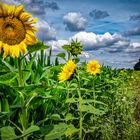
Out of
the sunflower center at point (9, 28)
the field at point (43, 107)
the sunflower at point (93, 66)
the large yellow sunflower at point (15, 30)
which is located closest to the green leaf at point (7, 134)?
the field at point (43, 107)

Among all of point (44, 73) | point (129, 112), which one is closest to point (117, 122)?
point (129, 112)

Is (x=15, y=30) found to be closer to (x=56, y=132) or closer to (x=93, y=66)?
(x=56, y=132)

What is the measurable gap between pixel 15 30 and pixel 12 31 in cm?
3

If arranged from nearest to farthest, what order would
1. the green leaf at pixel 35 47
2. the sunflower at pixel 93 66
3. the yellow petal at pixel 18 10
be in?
the green leaf at pixel 35 47
the yellow petal at pixel 18 10
the sunflower at pixel 93 66

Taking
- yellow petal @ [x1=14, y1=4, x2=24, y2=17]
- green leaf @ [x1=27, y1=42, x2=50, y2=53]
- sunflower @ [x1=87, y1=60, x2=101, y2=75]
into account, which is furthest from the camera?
sunflower @ [x1=87, y1=60, x2=101, y2=75]

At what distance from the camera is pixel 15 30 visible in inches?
96.9

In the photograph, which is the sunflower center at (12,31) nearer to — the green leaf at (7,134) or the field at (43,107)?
the field at (43,107)

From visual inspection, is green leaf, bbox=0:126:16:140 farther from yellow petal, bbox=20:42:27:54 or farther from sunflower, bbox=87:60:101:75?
sunflower, bbox=87:60:101:75

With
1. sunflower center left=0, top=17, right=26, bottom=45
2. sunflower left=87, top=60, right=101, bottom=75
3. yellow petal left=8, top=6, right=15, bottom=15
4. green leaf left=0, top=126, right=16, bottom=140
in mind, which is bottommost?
green leaf left=0, top=126, right=16, bottom=140

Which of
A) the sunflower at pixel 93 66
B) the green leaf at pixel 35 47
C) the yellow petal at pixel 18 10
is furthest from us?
the sunflower at pixel 93 66

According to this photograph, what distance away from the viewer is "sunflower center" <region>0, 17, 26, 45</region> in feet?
7.97

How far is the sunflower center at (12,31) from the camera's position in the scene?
243 cm

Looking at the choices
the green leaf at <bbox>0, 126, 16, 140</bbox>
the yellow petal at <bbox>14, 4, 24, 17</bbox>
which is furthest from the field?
the yellow petal at <bbox>14, 4, 24, 17</bbox>

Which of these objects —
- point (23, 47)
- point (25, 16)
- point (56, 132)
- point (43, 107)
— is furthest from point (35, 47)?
point (43, 107)
